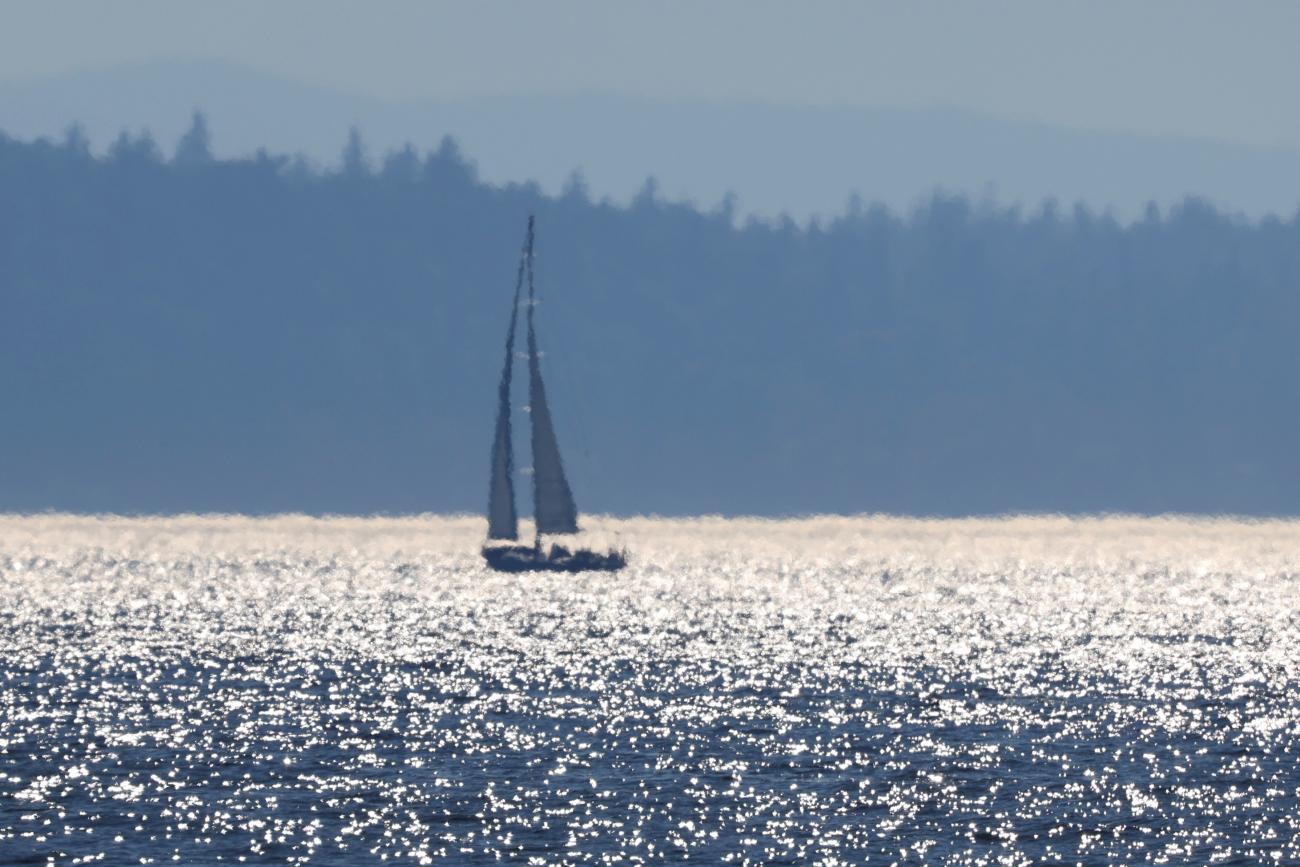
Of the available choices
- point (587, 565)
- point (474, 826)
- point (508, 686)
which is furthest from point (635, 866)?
point (587, 565)

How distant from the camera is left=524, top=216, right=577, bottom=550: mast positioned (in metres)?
163

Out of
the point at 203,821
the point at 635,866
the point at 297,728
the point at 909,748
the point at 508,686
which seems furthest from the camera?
the point at 508,686

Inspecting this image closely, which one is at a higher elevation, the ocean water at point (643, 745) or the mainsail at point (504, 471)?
the mainsail at point (504, 471)

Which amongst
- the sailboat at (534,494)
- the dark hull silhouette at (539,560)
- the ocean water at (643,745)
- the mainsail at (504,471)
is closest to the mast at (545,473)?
the sailboat at (534,494)

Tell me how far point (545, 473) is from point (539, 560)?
9.52 metres

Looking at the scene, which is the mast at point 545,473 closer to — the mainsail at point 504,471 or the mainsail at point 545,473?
the mainsail at point 545,473

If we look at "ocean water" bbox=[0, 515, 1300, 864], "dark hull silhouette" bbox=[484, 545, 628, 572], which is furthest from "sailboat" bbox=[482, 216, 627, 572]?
"ocean water" bbox=[0, 515, 1300, 864]

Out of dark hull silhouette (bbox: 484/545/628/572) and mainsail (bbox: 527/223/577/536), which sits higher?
mainsail (bbox: 527/223/577/536)

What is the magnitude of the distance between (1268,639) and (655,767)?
7088 cm

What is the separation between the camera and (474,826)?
5859cm

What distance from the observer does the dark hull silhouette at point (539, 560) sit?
171000mm

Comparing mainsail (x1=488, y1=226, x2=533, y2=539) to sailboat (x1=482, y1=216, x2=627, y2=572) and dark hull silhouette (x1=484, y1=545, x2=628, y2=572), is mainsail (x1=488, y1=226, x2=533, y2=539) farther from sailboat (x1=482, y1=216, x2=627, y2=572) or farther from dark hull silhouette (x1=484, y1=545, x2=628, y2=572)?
dark hull silhouette (x1=484, y1=545, x2=628, y2=572)

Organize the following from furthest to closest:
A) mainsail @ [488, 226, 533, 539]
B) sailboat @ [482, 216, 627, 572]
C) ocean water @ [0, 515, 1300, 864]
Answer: sailboat @ [482, 216, 627, 572] → mainsail @ [488, 226, 533, 539] → ocean water @ [0, 515, 1300, 864]

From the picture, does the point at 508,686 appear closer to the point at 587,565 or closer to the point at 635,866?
the point at 635,866
